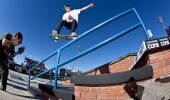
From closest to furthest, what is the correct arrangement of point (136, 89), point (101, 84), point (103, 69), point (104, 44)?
point (136, 89)
point (101, 84)
point (104, 44)
point (103, 69)

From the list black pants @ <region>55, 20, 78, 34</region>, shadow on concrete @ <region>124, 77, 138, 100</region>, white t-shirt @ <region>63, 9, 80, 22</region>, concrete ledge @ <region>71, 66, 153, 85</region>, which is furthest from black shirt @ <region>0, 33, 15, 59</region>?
shadow on concrete @ <region>124, 77, 138, 100</region>

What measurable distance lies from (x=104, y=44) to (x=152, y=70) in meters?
0.84

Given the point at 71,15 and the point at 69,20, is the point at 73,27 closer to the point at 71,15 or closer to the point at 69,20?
the point at 69,20

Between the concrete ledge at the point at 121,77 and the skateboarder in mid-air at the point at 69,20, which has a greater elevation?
the skateboarder in mid-air at the point at 69,20

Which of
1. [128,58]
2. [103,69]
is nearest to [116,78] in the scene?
[103,69]


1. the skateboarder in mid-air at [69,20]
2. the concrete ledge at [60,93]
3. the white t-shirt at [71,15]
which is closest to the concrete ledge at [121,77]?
the concrete ledge at [60,93]

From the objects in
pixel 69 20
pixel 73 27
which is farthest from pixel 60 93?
pixel 69 20

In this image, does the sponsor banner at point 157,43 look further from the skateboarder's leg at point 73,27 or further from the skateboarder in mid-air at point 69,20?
the skateboarder in mid-air at point 69,20

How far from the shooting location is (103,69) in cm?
467

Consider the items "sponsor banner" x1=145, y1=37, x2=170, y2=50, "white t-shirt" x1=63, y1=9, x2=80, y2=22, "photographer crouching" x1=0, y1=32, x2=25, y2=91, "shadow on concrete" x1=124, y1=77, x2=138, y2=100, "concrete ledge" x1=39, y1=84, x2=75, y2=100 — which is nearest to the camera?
"shadow on concrete" x1=124, y1=77, x2=138, y2=100

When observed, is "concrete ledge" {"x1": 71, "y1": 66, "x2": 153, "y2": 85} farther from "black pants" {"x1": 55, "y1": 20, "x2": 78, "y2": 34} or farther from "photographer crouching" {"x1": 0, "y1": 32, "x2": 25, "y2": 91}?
"black pants" {"x1": 55, "y1": 20, "x2": 78, "y2": 34}

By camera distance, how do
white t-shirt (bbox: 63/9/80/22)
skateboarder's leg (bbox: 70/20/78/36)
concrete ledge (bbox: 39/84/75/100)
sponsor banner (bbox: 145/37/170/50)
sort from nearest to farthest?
1. sponsor banner (bbox: 145/37/170/50)
2. concrete ledge (bbox: 39/84/75/100)
3. skateboarder's leg (bbox: 70/20/78/36)
4. white t-shirt (bbox: 63/9/80/22)

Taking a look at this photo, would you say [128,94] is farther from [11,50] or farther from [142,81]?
[11,50]

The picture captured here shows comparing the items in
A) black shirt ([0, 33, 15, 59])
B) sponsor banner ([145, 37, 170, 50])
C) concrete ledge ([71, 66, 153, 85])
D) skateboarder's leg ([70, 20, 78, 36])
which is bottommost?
concrete ledge ([71, 66, 153, 85])
